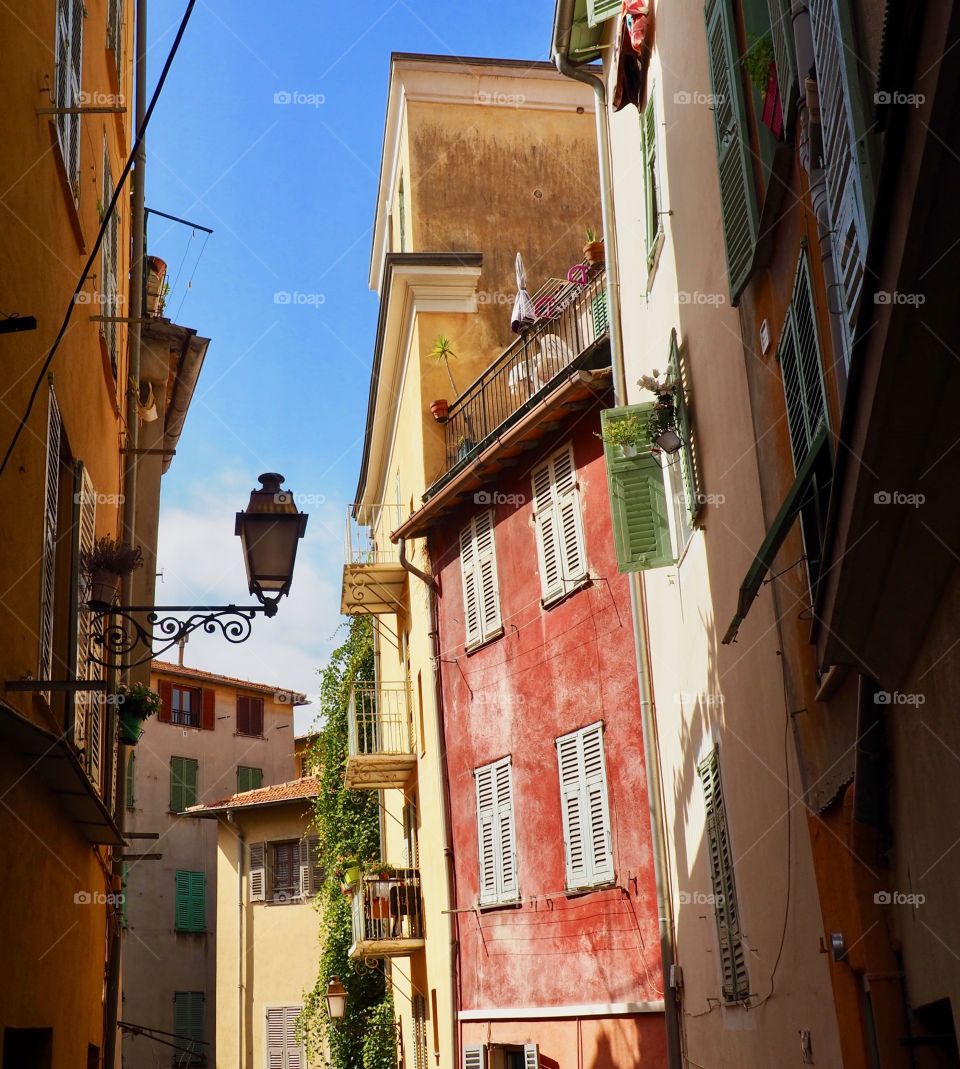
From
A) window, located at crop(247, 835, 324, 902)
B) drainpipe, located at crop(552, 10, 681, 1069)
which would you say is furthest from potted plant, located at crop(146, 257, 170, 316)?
window, located at crop(247, 835, 324, 902)

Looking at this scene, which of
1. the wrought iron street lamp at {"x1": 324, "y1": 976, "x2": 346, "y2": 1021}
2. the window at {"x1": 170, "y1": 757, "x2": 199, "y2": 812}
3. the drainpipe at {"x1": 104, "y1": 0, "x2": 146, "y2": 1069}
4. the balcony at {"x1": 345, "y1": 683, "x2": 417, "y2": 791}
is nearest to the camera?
the drainpipe at {"x1": 104, "y1": 0, "x2": 146, "y2": 1069}

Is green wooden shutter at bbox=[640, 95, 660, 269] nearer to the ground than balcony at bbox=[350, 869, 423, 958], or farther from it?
farther from it

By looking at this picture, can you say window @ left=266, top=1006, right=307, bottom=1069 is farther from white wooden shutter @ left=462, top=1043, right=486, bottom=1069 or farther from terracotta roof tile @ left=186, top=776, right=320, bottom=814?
white wooden shutter @ left=462, top=1043, right=486, bottom=1069

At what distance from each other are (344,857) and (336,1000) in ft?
8.65

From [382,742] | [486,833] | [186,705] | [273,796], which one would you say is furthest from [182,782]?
[486,833]

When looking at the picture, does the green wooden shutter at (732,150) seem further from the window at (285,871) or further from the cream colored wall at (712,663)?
the window at (285,871)

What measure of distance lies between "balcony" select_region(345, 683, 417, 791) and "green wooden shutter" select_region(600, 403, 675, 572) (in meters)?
10.6

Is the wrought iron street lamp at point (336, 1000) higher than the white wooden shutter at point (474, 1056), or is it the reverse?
the wrought iron street lamp at point (336, 1000)

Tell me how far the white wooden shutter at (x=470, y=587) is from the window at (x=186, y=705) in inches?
942

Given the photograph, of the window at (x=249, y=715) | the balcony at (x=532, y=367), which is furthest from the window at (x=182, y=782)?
the balcony at (x=532, y=367)

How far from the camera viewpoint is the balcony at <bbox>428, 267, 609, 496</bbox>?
16.6m

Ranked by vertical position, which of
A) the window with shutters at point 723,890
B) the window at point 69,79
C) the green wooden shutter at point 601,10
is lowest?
the window with shutters at point 723,890

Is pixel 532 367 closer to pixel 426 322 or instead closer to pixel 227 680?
→ pixel 426 322

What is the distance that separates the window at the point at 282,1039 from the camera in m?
32.1
